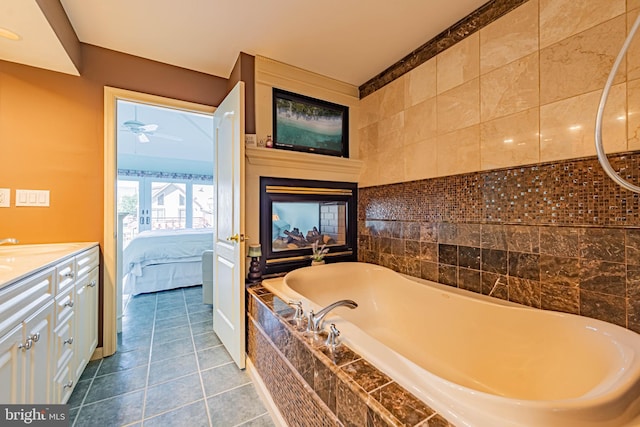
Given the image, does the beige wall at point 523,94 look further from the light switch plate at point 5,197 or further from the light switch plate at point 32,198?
the light switch plate at point 5,197

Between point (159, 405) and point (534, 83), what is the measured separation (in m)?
2.84

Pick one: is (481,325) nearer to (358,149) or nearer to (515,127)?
(515,127)

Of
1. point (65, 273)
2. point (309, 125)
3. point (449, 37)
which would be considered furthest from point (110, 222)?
point (449, 37)

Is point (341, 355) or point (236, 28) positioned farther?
point (236, 28)

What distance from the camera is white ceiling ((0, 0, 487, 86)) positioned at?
160cm

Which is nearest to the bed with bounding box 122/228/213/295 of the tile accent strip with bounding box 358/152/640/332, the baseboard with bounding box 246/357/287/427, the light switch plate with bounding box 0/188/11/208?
the light switch plate with bounding box 0/188/11/208

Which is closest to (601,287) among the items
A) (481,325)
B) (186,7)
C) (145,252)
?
(481,325)

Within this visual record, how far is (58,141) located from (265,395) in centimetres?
228

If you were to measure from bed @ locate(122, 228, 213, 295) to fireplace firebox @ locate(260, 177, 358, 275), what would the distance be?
2.07 m

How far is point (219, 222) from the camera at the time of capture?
227 centimetres

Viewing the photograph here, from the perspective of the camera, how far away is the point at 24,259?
128 cm

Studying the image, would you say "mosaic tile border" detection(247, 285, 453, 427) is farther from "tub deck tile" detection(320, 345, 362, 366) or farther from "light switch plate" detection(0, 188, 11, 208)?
"light switch plate" detection(0, 188, 11, 208)

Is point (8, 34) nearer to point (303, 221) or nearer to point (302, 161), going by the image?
point (302, 161)

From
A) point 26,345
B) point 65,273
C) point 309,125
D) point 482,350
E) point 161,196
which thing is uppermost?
point 309,125
